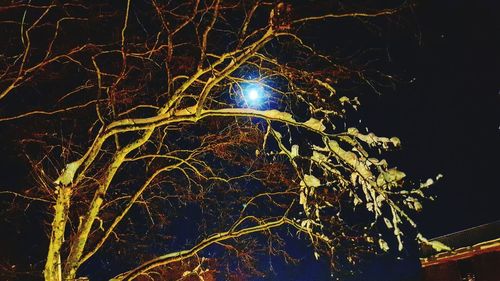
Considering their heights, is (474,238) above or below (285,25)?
below

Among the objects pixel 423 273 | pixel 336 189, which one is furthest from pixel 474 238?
pixel 336 189

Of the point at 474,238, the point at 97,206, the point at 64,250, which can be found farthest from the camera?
the point at 474,238

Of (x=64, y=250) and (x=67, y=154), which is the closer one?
(x=67, y=154)

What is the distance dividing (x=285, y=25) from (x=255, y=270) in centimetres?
557

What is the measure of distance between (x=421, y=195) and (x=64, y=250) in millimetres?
8323

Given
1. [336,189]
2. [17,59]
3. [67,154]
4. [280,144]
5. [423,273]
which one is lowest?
[423,273]

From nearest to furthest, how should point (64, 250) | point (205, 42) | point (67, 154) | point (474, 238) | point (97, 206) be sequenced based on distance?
point (205, 42) < point (97, 206) < point (67, 154) < point (64, 250) < point (474, 238)

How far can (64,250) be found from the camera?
10305mm

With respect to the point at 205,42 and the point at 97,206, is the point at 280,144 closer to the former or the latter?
the point at 205,42

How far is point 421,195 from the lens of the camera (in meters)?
5.36

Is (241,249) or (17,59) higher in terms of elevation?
(17,59)

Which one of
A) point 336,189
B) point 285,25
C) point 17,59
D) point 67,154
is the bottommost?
point 336,189

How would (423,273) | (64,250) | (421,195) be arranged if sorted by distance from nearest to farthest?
(421,195), (64,250), (423,273)

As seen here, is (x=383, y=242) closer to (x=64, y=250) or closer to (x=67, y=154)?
(x=67, y=154)
